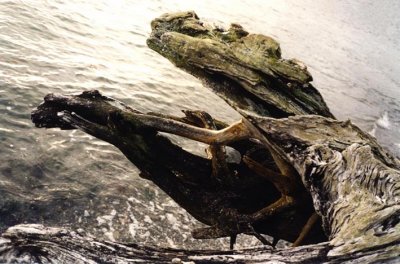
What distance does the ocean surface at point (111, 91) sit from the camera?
20.3ft

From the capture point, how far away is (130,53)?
1308cm

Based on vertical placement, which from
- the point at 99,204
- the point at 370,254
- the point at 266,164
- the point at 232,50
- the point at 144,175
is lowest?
the point at 99,204

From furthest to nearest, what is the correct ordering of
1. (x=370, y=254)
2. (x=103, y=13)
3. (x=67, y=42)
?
(x=103, y=13) < (x=67, y=42) < (x=370, y=254)

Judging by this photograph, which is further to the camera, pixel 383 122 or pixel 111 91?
pixel 383 122

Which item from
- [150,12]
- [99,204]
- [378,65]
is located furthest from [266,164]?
[378,65]

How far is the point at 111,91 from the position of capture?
9984mm

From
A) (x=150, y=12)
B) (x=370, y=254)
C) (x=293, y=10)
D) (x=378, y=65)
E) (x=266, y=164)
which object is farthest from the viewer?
(x=293, y=10)

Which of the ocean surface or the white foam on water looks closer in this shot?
the ocean surface

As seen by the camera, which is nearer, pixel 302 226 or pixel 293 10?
pixel 302 226

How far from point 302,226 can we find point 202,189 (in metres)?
1.39

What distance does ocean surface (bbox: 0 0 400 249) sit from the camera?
619 centimetres

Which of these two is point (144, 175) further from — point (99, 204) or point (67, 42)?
point (67, 42)

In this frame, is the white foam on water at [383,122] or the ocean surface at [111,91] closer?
the ocean surface at [111,91]

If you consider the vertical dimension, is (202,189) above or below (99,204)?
above
